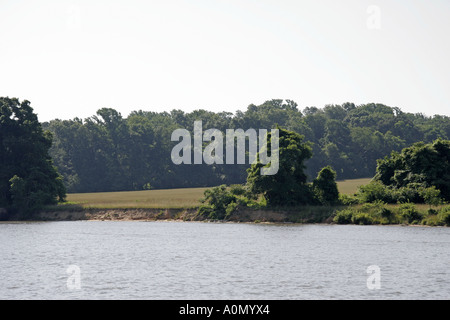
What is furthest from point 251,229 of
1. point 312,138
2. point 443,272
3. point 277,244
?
point 312,138

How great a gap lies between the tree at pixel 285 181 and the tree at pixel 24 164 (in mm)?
33555

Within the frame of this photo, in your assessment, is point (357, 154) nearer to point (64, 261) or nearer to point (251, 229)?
point (251, 229)

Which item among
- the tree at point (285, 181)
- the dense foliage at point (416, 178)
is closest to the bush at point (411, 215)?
the dense foliage at point (416, 178)

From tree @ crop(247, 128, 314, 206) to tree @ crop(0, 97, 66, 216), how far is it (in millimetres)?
33555

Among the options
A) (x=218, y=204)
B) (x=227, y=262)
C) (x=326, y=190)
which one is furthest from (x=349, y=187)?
(x=227, y=262)

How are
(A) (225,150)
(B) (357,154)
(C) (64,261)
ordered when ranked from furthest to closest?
(B) (357,154)
(A) (225,150)
(C) (64,261)

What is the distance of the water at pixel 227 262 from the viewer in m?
38.9

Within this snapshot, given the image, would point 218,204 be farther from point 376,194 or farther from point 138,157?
point 138,157

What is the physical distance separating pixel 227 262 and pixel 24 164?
60379 millimetres

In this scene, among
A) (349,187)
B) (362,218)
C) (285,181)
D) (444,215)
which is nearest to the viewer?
(444,215)

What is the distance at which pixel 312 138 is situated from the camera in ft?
643

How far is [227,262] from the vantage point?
5109 centimetres

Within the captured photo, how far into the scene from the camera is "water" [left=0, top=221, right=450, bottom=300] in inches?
1533
